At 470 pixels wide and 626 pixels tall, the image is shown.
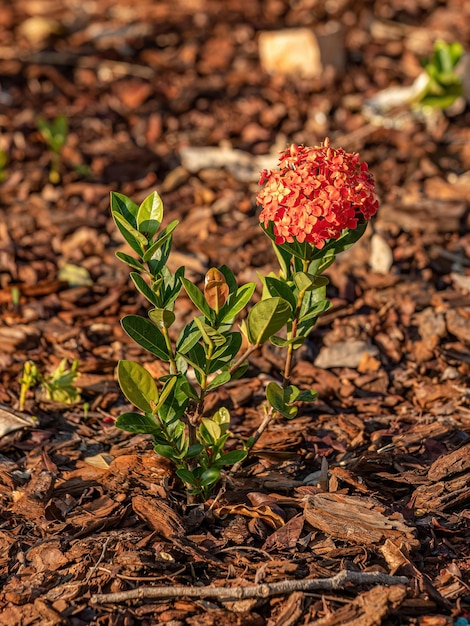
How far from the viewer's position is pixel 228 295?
8.48 feet

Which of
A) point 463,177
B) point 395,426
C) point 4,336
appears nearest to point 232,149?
point 463,177

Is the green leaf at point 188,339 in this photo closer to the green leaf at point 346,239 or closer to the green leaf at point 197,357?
the green leaf at point 197,357

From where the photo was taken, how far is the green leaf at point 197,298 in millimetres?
2465

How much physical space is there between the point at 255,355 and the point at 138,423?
1303 millimetres

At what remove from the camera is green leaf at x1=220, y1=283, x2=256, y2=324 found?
2.60 meters

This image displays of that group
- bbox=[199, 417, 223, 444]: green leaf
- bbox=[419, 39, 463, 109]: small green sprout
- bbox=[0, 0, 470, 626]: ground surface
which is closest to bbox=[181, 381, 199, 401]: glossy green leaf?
bbox=[199, 417, 223, 444]: green leaf

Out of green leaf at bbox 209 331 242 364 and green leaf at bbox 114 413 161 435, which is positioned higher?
green leaf at bbox 209 331 242 364

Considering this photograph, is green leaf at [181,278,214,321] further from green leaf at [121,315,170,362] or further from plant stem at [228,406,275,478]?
plant stem at [228,406,275,478]

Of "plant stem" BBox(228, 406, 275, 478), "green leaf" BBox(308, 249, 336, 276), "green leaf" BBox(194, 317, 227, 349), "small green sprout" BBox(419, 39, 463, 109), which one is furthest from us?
"small green sprout" BBox(419, 39, 463, 109)

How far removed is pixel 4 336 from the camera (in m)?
3.92

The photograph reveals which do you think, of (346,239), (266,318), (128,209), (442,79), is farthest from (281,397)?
(442,79)

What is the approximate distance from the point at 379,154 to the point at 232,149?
99cm

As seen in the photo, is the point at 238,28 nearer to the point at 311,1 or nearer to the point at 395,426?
the point at 311,1

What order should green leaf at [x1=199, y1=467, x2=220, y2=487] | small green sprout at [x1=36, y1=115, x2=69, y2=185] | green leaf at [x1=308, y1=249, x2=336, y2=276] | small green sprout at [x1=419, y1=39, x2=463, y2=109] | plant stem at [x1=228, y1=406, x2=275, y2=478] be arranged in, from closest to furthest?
green leaf at [x1=308, y1=249, x2=336, y2=276] → green leaf at [x1=199, y1=467, x2=220, y2=487] → plant stem at [x1=228, y1=406, x2=275, y2=478] → small green sprout at [x1=36, y1=115, x2=69, y2=185] → small green sprout at [x1=419, y1=39, x2=463, y2=109]
